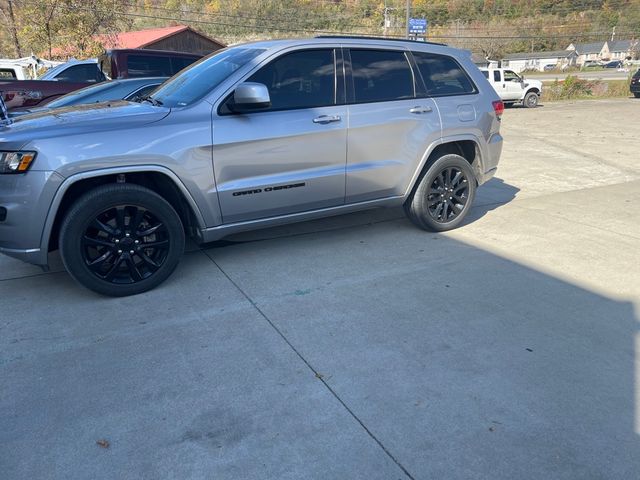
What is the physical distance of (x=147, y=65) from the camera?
35.5 ft

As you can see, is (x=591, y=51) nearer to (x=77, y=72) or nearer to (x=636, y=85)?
(x=636, y=85)

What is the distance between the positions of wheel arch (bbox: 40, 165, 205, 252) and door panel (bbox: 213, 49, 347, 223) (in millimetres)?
277

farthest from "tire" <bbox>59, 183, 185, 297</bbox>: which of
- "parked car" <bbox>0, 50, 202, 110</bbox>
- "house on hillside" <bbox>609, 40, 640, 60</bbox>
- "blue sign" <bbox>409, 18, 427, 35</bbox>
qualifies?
"house on hillside" <bbox>609, 40, 640, 60</bbox>

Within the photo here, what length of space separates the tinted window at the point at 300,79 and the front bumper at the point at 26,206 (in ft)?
5.74

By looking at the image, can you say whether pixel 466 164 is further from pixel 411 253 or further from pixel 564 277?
pixel 564 277

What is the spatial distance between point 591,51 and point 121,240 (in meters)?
122

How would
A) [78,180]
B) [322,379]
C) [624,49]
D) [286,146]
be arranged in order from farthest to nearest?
[624,49] < [286,146] < [78,180] < [322,379]

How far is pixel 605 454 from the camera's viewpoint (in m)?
2.38

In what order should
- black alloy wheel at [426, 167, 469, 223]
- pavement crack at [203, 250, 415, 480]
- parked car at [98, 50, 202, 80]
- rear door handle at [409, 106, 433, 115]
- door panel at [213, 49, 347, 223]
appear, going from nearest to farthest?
pavement crack at [203, 250, 415, 480] < door panel at [213, 49, 347, 223] < rear door handle at [409, 106, 433, 115] < black alloy wheel at [426, 167, 469, 223] < parked car at [98, 50, 202, 80]

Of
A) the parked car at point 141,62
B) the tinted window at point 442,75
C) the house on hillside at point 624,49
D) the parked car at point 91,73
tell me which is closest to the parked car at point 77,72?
the parked car at point 91,73

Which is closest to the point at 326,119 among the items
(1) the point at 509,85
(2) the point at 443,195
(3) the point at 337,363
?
(2) the point at 443,195

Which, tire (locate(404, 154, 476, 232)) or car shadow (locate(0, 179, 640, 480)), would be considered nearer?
car shadow (locate(0, 179, 640, 480))

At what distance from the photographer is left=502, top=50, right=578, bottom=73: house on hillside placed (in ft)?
295

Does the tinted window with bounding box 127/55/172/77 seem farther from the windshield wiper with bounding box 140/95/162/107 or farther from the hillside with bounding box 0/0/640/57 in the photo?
the hillside with bounding box 0/0/640/57
